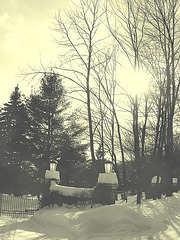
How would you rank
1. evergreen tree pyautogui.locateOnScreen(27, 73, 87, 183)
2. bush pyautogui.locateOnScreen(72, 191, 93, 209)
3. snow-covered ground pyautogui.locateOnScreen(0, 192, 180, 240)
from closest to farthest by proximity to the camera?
snow-covered ground pyautogui.locateOnScreen(0, 192, 180, 240) → bush pyautogui.locateOnScreen(72, 191, 93, 209) → evergreen tree pyautogui.locateOnScreen(27, 73, 87, 183)

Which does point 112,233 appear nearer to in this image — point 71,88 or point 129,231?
point 129,231

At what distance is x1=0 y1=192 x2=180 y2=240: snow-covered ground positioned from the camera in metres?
8.00

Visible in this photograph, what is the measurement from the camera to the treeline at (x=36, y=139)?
26609 mm

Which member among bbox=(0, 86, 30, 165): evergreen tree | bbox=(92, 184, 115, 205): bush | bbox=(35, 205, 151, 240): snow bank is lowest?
bbox=(35, 205, 151, 240): snow bank

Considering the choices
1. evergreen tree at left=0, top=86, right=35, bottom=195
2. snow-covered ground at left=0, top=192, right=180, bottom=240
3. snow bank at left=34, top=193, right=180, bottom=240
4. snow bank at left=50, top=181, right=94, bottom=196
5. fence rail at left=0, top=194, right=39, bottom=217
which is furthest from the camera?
evergreen tree at left=0, top=86, right=35, bottom=195

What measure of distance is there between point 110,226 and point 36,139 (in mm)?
20697

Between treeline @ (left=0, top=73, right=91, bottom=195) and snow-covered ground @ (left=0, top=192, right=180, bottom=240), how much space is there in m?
15.9

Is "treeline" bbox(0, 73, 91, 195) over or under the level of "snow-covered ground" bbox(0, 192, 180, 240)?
over

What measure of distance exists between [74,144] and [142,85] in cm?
1405

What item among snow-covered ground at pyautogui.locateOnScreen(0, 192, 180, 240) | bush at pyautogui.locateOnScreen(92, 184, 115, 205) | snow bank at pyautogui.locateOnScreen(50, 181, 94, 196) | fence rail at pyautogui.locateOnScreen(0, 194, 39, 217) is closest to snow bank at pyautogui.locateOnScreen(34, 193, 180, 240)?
snow-covered ground at pyautogui.locateOnScreen(0, 192, 180, 240)

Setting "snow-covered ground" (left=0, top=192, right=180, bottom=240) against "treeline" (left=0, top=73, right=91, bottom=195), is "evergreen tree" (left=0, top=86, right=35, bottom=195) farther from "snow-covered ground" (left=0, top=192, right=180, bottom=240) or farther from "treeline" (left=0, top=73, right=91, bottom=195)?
"snow-covered ground" (left=0, top=192, right=180, bottom=240)

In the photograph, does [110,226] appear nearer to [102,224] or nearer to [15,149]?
[102,224]

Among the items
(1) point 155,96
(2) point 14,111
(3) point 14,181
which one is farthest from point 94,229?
(2) point 14,111

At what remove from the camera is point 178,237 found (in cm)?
708
